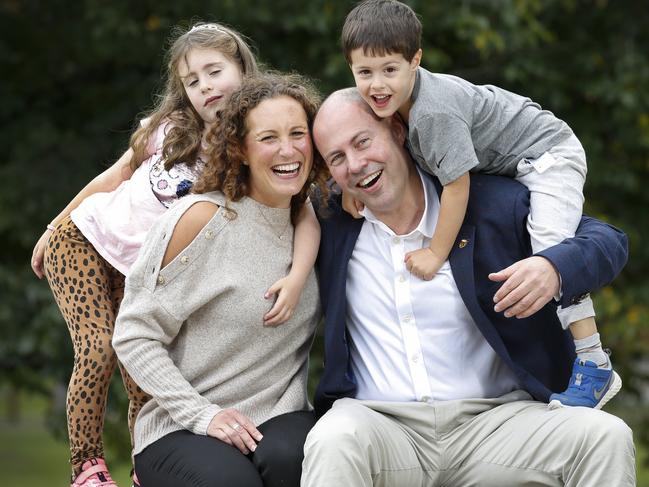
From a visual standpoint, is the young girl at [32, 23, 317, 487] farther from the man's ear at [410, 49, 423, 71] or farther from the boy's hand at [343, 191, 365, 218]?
the man's ear at [410, 49, 423, 71]

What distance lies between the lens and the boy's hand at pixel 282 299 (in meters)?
3.44

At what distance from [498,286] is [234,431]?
881 millimetres

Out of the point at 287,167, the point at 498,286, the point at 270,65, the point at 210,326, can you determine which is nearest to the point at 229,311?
the point at 210,326

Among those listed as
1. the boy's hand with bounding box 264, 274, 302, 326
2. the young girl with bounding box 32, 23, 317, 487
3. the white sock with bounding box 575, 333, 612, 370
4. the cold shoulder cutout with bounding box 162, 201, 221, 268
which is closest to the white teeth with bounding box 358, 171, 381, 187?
the young girl with bounding box 32, 23, 317, 487

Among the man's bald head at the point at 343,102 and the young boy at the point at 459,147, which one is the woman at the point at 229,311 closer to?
the man's bald head at the point at 343,102

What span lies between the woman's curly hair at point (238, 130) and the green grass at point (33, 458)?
5.28 m

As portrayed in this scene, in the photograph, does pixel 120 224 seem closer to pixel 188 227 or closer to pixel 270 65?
pixel 188 227

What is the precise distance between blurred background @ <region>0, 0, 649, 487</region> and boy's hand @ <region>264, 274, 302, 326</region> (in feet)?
11.1

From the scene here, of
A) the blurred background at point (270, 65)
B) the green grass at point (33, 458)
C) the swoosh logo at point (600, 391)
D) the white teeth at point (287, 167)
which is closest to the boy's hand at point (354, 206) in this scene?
the white teeth at point (287, 167)

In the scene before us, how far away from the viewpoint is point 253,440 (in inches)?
131

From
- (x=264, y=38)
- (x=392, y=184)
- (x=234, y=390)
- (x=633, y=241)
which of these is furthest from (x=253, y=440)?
(x=633, y=241)

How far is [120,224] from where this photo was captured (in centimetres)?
372

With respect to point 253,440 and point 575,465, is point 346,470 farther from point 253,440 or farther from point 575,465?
point 575,465

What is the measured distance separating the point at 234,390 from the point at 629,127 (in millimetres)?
4613
